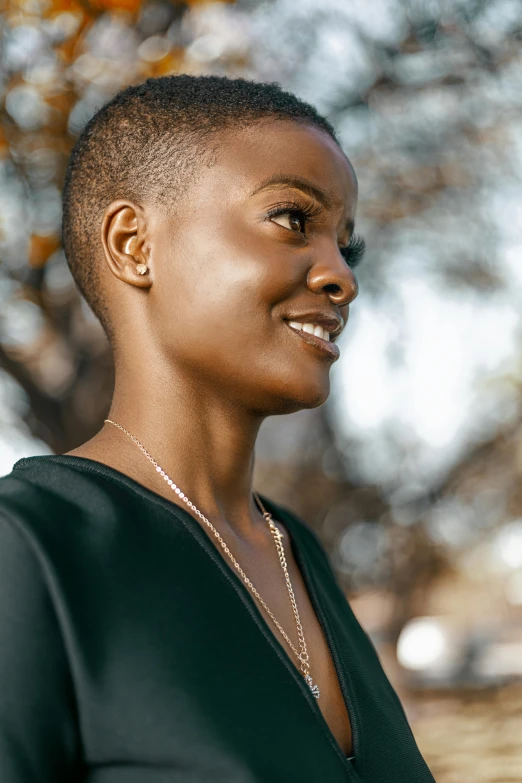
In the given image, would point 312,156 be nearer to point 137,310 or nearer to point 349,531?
point 137,310

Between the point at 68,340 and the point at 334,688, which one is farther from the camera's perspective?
the point at 68,340

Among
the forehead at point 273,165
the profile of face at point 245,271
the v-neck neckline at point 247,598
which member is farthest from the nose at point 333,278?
the v-neck neckline at point 247,598

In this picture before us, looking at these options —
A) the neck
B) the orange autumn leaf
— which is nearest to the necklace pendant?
the neck

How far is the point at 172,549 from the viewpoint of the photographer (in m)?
1.71

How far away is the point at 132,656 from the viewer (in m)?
1.52

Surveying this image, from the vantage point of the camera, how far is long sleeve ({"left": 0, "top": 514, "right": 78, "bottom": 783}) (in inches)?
55.4

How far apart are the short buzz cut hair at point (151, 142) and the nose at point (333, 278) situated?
0.30m

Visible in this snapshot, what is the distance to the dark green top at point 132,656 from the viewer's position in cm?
145

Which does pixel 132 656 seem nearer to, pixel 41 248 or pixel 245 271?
pixel 245 271

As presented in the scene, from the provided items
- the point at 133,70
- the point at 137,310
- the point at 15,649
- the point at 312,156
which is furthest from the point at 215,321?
the point at 133,70

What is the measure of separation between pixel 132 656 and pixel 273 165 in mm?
962

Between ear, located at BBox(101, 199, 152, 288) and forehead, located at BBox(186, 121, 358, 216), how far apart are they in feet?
0.52

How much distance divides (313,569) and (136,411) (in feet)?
1.96

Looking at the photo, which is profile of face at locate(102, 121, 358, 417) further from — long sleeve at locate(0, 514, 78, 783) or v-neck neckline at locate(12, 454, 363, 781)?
long sleeve at locate(0, 514, 78, 783)
